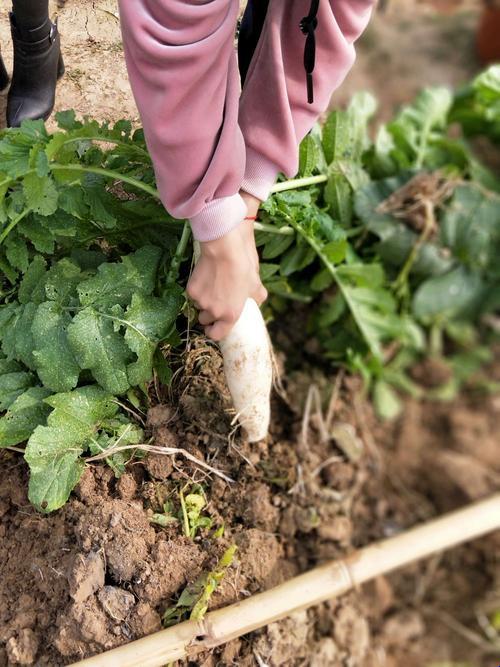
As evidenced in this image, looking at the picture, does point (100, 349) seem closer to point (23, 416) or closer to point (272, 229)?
point (23, 416)

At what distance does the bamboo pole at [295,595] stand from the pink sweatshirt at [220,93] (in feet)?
2.24

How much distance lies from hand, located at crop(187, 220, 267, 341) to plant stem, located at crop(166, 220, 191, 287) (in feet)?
0.58

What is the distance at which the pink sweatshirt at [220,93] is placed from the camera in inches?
33.7

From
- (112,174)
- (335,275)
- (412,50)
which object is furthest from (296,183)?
(412,50)

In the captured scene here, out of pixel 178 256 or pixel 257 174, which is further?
pixel 178 256

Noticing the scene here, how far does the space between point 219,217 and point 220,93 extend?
0.57 feet

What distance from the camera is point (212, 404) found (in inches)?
57.2

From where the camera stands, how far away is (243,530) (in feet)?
4.64

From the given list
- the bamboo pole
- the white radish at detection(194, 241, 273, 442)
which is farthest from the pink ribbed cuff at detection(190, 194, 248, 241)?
the bamboo pole

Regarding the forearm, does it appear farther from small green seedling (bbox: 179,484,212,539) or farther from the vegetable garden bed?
small green seedling (bbox: 179,484,212,539)

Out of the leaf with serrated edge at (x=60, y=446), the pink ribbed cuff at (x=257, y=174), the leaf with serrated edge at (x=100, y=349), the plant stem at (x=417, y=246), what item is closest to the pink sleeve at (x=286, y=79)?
the pink ribbed cuff at (x=257, y=174)

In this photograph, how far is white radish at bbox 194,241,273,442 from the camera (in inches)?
51.2

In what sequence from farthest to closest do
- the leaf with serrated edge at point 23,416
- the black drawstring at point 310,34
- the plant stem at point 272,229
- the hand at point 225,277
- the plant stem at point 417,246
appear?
the plant stem at point 417,246 → the plant stem at point 272,229 → the leaf with serrated edge at point 23,416 → the hand at point 225,277 → the black drawstring at point 310,34

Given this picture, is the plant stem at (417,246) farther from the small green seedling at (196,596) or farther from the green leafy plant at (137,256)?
the small green seedling at (196,596)
